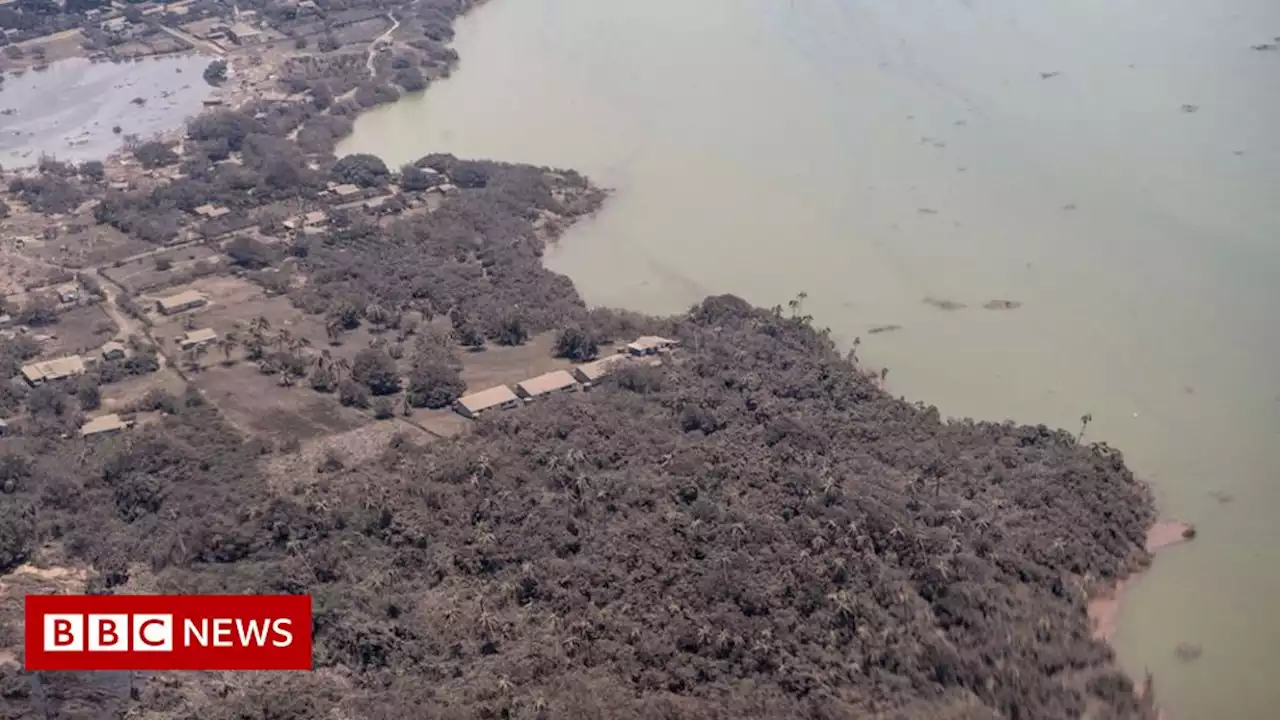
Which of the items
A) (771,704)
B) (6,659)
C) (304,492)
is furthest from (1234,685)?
(6,659)

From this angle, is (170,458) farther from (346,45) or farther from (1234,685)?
(346,45)

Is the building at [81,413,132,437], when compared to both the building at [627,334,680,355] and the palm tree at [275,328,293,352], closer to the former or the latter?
the palm tree at [275,328,293,352]

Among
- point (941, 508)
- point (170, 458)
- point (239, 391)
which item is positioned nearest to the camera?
point (941, 508)

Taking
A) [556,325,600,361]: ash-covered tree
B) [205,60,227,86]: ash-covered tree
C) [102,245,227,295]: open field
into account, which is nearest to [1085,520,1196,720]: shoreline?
[556,325,600,361]: ash-covered tree

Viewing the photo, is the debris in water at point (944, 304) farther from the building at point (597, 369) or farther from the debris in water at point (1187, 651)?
the debris in water at point (1187, 651)

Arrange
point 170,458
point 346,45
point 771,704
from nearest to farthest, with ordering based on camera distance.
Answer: point 771,704, point 170,458, point 346,45

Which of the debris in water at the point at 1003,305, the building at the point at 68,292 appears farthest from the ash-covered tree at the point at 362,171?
the debris in water at the point at 1003,305

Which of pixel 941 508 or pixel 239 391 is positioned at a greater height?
pixel 941 508
